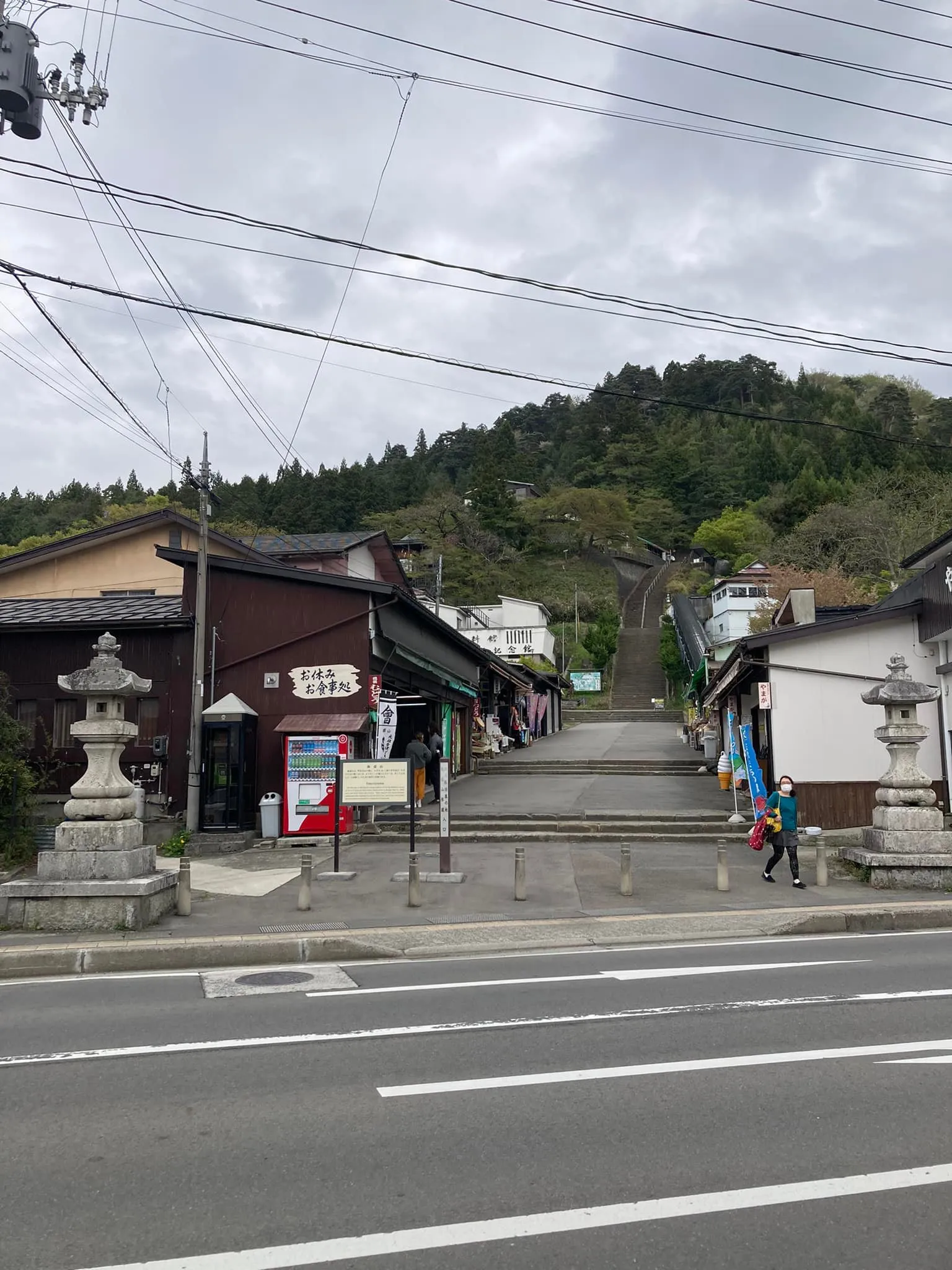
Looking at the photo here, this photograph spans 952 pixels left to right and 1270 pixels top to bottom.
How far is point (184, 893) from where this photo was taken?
11539 millimetres

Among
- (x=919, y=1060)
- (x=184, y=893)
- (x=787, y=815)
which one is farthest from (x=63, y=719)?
(x=919, y=1060)

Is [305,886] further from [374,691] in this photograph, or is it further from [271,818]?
[374,691]

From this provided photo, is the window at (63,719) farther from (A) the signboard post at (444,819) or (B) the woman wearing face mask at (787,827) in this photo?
(B) the woman wearing face mask at (787,827)

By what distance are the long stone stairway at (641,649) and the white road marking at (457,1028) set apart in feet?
176

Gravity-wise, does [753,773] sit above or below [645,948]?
above

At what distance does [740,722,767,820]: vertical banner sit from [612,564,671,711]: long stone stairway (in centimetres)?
4050

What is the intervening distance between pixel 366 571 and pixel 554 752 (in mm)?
11143

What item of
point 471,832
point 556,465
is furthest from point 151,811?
point 556,465

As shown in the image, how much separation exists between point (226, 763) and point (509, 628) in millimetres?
45451

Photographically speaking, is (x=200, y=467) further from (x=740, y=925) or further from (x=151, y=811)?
(x=740, y=925)

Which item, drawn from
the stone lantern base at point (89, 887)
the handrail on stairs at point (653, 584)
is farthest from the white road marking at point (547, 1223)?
the handrail on stairs at point (653, 584)

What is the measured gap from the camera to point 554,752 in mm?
35312

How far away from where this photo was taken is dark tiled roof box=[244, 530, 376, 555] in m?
27.2

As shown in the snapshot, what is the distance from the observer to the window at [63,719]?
19719mm
